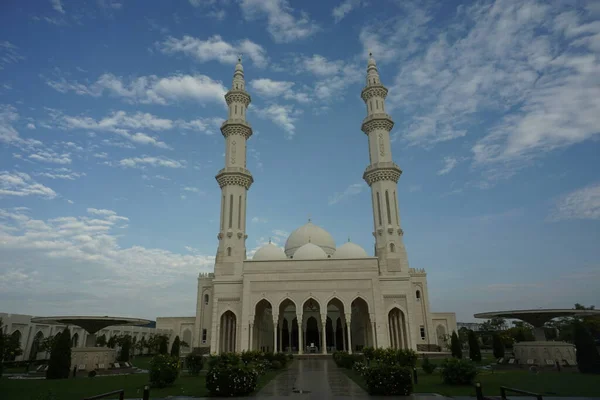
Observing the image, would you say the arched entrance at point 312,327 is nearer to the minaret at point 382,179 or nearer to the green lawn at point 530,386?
the minaret at point 382,179

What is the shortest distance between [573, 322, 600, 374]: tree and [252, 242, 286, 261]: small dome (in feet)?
91.6

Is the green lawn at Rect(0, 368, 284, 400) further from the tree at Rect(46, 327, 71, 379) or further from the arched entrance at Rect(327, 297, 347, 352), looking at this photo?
the arched entrance at Rect(327, 297, 347, 352)

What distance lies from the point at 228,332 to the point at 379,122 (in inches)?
963

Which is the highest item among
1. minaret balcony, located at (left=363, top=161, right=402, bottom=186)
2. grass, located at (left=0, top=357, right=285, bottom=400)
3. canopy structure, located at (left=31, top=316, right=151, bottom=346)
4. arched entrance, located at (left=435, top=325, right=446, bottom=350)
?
minaret balcony, located at (left=363, top=161, right=402, bottom=186)

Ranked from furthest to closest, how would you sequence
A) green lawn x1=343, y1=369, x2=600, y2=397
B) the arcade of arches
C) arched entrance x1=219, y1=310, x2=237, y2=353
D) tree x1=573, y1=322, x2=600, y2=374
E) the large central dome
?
1. the large central dome
2. arched entrance x1=219, y1=310, x2=237, y2=353
3. the arcade of arches
4. tree x1=573, y1=322, x2=600, y2=374
5. green lawn x1=343, y1=369, x2=600, y2=397

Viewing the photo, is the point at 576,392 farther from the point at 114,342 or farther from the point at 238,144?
the point at 114,342

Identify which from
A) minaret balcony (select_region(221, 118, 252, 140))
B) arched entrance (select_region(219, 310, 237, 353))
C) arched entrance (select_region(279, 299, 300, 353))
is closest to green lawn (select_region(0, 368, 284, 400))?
arched entrance (select_region(219, 310, 237, 353))

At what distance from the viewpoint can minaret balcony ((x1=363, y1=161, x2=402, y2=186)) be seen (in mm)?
37500

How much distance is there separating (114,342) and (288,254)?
20.1 m

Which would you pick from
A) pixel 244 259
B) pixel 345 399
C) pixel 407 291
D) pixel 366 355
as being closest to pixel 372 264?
pixel 407 291

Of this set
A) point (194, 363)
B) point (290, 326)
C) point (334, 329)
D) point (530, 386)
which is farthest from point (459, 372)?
point (290, 326)

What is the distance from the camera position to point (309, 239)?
44188 millimetres

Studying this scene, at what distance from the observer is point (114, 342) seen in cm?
4122

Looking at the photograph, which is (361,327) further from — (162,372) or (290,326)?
(162,372)
